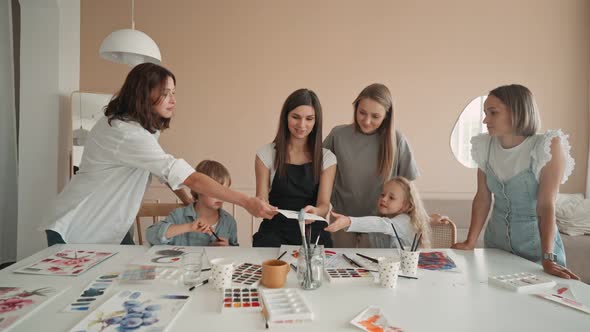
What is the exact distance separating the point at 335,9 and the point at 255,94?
48.6 inches

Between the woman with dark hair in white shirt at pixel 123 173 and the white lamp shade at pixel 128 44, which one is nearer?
the woman with dark hair in white shirt at pixel 123 173

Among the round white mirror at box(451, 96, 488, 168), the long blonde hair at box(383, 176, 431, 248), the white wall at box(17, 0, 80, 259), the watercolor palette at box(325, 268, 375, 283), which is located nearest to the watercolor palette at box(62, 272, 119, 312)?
the watercolor palette at box(325, 268, 375, 283)

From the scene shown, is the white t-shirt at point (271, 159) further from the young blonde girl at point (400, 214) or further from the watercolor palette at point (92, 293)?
the watercolor palette at point (92, 293)

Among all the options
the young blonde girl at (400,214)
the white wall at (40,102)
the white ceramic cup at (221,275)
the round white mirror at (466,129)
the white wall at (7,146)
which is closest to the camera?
the white ceramic cup at (221,275)

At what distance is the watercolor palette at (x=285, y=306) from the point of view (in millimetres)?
1030

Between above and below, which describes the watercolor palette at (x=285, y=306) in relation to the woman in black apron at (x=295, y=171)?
below

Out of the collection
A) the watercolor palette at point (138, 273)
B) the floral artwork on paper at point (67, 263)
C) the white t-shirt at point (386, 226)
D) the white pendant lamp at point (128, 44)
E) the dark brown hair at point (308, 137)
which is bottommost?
the watercolor palette at point (138, 273)

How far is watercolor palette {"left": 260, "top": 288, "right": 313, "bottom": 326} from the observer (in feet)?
3.38

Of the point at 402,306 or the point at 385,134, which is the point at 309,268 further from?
the point at 385,134

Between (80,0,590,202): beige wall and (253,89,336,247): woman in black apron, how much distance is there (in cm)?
206

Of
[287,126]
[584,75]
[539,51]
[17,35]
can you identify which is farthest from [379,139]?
[17,35]

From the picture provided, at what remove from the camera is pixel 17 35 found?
4.13 meters

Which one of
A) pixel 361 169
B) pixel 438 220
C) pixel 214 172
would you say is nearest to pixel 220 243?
pixel 214 172

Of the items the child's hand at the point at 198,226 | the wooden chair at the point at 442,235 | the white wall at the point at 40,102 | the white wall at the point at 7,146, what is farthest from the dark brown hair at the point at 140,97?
the white wall at the point at 7,146
